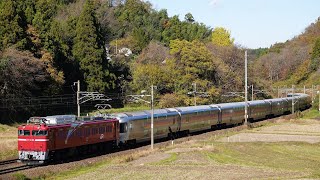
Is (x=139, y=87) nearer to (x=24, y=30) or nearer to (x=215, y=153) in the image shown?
(x=24, y=30)

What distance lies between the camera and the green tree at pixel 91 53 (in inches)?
2837

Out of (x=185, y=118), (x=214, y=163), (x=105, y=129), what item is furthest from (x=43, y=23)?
(x=214, y=163)

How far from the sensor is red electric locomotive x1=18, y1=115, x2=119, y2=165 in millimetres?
31297

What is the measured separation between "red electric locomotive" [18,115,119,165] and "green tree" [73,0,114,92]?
114ft

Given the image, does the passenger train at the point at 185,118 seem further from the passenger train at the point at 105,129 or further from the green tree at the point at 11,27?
the green tree at the point at 11,27

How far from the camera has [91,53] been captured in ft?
240

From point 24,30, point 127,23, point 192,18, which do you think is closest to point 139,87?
point 24,30

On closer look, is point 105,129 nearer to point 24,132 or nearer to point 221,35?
point 24,132

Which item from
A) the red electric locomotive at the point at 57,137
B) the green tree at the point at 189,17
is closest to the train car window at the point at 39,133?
the red electric locomotive at the point at 57,137

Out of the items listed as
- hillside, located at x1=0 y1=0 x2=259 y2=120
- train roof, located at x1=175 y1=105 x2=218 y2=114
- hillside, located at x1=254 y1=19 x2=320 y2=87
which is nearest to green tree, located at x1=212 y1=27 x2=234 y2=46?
hillside, located at x1=254 y1=19 x2=320 y2=87

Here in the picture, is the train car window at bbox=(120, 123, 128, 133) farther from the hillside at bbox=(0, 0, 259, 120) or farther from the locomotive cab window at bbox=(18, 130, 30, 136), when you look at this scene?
the hillside at bbox=(0, 0, 259, 120)

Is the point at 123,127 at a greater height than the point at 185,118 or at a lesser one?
lesser

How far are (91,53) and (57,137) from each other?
137ft

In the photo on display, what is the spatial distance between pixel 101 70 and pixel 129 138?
3266cm
